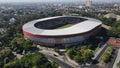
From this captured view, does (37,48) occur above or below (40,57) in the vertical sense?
below

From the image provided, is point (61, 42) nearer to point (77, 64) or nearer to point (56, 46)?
point (56, 46)

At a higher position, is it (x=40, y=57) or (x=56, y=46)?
(x=40, y=57)

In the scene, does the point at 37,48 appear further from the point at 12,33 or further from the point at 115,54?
the point at 115,54

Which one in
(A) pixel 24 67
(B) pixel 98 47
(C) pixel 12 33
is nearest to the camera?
(A) pixel 24 67

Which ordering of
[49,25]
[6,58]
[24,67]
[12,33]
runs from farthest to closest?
[49,25], [12,33], [6,58], [24,67]

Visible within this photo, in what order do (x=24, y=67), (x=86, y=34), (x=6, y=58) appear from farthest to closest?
(x=86, y=34), (x=6, y=58), (x=24, y=67)

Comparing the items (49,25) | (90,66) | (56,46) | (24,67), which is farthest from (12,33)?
(90,66)

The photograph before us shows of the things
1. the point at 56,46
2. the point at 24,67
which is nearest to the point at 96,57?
the point at 56,46

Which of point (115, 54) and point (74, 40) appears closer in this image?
point (115, 54)

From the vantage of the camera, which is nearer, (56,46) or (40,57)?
(40,57)
